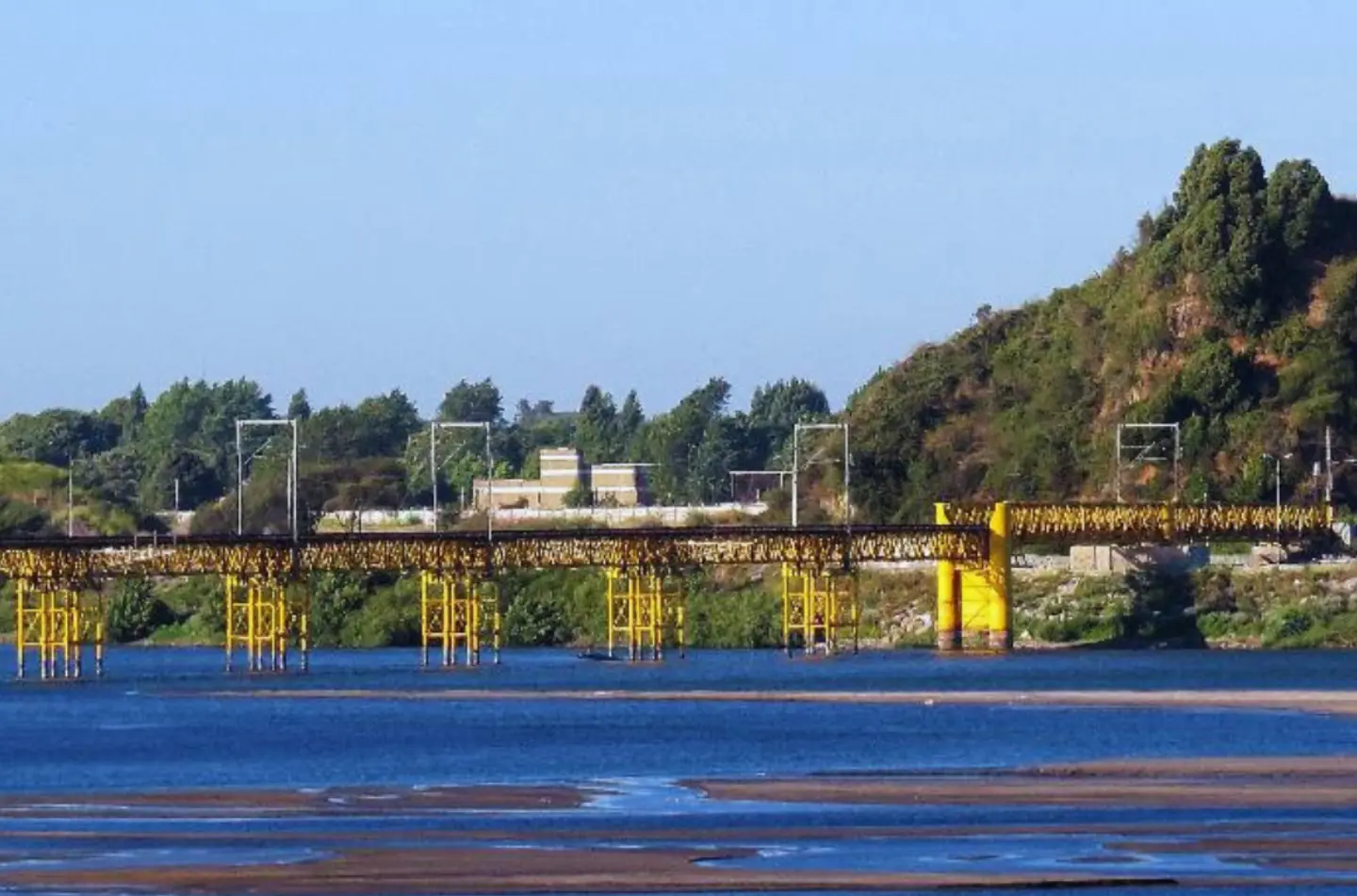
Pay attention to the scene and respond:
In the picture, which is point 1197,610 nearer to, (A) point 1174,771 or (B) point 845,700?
(B) point 845,700

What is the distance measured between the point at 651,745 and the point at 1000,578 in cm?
5987

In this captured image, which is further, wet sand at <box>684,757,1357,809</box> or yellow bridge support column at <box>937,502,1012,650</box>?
yellow bridge support column at <box>937,502,1012,650</box>

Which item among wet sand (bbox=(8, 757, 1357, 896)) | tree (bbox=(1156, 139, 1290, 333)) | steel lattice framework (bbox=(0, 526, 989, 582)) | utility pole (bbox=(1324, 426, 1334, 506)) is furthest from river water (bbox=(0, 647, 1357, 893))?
tree (bbox=(1156, 139, 1290, 333))

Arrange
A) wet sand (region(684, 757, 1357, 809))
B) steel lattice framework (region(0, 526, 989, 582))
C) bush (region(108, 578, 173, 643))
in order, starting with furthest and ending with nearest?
bush (region(108, 578, 173, 643)) → steel lattice framework (region(0, 526, 989, 582)) → wet sand (region(684, 757, 1357, 809))

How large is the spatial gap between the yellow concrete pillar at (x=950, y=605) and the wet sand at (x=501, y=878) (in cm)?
8762

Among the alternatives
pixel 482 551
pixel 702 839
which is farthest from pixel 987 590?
pixel 702 839

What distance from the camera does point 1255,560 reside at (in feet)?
518

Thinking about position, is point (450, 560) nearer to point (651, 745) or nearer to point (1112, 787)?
point (651, 745)

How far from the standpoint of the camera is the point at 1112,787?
7394 cm

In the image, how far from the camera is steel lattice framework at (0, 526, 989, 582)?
13412 centimetres

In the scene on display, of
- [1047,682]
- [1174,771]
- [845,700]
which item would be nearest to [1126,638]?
[1047,682]

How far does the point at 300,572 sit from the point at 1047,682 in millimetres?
31610

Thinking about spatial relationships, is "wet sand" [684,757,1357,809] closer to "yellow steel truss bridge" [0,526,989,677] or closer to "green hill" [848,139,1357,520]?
"yellow steel truss bridge" [0,526,989,677]

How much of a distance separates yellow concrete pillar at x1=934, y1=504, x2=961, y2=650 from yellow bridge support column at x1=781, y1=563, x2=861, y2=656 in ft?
12.0
